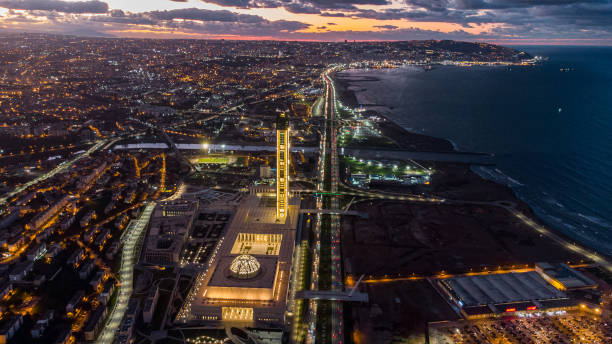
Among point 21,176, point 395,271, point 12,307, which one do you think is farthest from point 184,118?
point 395,271

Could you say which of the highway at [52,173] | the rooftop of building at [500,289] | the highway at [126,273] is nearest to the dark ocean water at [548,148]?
the rooftop of building at [500,289]

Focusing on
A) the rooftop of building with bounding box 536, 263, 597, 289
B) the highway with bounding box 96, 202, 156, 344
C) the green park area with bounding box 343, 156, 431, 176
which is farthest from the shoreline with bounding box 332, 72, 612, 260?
the highway with bounding box 96, 202, 156, 344

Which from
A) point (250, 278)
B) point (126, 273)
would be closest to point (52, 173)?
point (126, 273)

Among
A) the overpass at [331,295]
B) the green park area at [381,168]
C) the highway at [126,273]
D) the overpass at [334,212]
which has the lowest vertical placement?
the highway at [126,273]

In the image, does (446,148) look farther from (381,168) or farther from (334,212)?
(334,212)

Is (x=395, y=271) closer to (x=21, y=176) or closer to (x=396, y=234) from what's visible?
(x=396, y=234)

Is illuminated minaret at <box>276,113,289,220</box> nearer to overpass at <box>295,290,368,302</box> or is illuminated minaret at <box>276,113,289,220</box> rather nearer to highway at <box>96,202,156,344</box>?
overpass at <box>295,290,368,302</box>

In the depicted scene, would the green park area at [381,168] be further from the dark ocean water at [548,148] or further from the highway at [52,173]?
the highway at [52,173]
